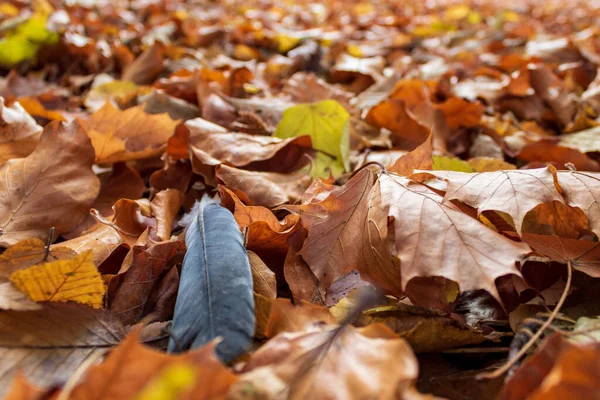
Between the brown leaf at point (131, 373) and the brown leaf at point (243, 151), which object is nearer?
the brown leaf at point (131, 373)

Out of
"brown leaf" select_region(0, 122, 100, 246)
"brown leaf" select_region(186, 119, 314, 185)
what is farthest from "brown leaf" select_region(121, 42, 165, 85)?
"brown leaf" select_region(0, 122, 100, 246)

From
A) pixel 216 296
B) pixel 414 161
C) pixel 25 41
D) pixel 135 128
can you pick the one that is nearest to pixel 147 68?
pixel 25 41

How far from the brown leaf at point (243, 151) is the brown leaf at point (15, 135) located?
366 millimetres

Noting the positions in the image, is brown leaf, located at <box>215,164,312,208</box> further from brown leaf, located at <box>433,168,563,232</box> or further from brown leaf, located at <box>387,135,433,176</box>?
brown leaf, located at <box>433,168,563,232</box>

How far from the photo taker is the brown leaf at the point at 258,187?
1036 mm

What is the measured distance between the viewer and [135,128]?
1.28 meters

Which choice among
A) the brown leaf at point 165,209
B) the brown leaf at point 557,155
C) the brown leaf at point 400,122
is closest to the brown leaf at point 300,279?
the brown leaf at point 165,209

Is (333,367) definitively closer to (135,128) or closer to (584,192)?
(584,192)

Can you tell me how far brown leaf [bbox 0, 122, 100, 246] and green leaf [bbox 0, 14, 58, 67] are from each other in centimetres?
144

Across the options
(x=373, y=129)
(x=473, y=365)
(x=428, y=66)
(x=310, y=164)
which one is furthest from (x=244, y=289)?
(x=428, y=66)

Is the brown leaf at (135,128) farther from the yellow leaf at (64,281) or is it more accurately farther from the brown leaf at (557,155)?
the brown leaf at (557,155)

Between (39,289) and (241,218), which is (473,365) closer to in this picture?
(241,218)

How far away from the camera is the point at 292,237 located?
35.8 inches

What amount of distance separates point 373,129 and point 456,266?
33.5 inches
